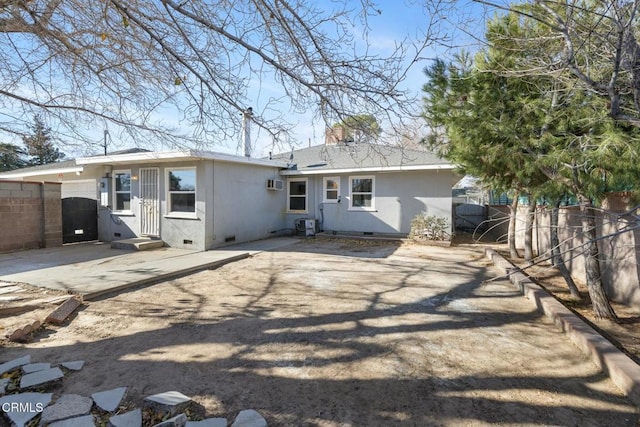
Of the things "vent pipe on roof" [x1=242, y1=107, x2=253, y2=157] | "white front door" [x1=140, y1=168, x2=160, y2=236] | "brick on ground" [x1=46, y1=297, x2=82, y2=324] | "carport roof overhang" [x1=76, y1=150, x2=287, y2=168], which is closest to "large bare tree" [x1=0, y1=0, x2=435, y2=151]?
"vent pipe on roof" [x1=242, y1=107, x2=253, y2=157]

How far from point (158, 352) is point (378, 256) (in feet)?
20.7

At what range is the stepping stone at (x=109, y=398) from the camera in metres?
2.44

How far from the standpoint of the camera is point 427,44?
3271 millimetres

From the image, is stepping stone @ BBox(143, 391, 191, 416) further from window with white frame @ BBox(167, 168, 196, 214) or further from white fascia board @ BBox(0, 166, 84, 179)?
white fascia board @ BBox(0, 166, 84, 179)

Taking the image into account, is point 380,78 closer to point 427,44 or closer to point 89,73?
point 427,44

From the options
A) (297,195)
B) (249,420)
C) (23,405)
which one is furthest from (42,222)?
(249,420)

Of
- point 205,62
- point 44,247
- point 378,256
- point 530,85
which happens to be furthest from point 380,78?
point 44,247

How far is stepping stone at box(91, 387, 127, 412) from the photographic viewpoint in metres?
2.44

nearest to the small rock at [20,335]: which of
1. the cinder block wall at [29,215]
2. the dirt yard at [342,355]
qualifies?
the dirt yard at [342,355]

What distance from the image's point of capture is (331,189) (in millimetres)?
13070

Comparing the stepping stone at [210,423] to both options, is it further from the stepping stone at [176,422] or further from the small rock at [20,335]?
the small rock at [20,335]

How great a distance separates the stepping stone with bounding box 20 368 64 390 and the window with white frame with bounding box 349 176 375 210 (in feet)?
34.5

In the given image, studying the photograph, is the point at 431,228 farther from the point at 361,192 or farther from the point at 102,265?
the point at 102,265

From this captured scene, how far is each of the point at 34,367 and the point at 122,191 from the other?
944cm
